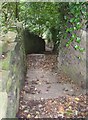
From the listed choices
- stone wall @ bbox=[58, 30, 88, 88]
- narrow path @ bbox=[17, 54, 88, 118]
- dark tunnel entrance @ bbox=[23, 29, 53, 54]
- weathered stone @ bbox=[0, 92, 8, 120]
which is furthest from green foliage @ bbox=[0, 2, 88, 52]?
weathered stone @ bbox=[0, 92, 8, 120]

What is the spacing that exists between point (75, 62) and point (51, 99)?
3.77 ft

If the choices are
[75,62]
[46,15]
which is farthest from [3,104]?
[46,15]

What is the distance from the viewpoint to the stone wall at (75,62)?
14.3 ft

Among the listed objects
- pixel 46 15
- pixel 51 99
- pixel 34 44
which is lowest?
pixel 51 99

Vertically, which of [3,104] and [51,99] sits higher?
[3,104]

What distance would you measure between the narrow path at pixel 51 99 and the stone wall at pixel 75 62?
0.16m

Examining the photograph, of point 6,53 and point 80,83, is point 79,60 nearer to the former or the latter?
point 80,83

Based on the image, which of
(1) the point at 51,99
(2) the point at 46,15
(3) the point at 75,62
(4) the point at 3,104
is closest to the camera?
(4) the point at 3,104

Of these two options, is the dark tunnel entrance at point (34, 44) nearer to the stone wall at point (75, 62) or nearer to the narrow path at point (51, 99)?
the stone wall at point (75, 62)

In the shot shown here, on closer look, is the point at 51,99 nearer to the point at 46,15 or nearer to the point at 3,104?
the point at 3,104

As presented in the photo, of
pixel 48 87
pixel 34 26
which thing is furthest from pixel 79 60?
pixel 34 26

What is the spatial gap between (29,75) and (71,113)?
2.64 meters

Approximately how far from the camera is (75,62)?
4.90 meters

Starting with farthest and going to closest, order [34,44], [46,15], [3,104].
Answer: [34,44] < [46,15] < [3,104]
